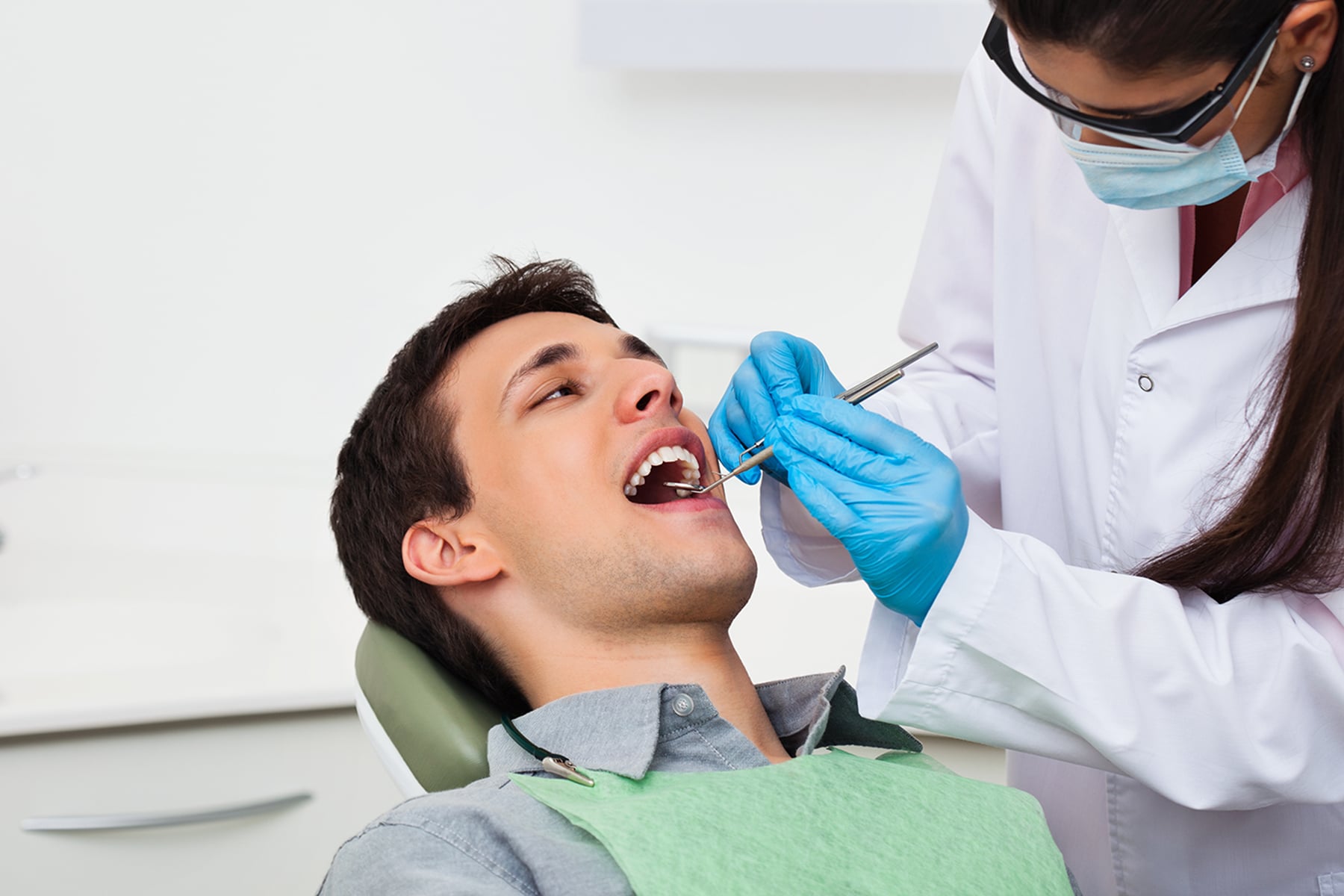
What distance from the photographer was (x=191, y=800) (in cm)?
156

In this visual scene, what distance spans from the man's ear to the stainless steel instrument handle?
476 mm

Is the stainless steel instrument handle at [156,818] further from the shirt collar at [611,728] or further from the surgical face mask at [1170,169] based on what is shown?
the surgical face mask at [1170,169]

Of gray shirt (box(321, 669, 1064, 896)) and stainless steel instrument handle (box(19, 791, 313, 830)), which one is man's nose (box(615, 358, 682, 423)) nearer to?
gray shirt (box(321, 669, 1064, 896))

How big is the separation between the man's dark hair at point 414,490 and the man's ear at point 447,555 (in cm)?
2

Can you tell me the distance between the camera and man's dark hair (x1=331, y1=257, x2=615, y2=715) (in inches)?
53.8

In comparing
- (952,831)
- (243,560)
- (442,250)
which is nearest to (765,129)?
(442,250)

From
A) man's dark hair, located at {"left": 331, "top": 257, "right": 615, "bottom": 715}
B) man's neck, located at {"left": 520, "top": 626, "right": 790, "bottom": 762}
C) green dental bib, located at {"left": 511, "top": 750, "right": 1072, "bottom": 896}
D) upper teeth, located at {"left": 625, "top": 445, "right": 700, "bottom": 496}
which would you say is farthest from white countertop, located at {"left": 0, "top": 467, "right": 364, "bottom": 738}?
green dental bib, located at {"left": 511, "top": 750, "right": 1072, "bottom": 896}

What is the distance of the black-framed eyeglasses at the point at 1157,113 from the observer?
920 millimetres

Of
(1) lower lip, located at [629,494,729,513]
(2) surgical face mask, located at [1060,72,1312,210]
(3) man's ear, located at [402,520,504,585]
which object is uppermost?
(2) surgical face mask, located at [1060,72,1312,210]

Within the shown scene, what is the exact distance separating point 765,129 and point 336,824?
4.36ft

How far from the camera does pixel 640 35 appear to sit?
1927 millimetres

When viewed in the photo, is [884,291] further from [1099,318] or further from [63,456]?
[63,456]

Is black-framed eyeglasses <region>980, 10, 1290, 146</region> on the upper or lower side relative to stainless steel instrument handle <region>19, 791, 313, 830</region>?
upper

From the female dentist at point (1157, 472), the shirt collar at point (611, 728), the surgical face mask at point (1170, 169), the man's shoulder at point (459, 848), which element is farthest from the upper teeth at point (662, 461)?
the surgical face mask at point (1170, 169)
